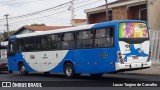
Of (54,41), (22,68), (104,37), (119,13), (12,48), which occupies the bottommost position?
(22,68)

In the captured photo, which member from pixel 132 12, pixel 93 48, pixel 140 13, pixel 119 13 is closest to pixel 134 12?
pixel 132 12

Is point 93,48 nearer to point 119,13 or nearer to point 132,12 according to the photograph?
point 132,12

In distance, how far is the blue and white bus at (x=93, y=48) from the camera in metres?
18.2

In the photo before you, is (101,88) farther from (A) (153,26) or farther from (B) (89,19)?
(B) (89,19)

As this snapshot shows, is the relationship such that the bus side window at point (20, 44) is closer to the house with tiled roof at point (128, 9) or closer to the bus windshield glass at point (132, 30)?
the bus windshield glass at point (132, 30)

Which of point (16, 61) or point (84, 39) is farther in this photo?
point (16, 61)

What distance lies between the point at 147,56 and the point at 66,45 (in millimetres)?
4744

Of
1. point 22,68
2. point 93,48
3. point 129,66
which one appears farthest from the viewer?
point 22,68

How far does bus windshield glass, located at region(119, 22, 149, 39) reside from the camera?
18281mm

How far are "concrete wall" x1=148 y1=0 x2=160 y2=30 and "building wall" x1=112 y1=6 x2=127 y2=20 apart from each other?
335 cm

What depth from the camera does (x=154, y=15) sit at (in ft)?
111

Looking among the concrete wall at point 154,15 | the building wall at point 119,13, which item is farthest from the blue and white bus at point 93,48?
the building wall at point 119,13

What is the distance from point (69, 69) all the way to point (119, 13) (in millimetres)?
17285

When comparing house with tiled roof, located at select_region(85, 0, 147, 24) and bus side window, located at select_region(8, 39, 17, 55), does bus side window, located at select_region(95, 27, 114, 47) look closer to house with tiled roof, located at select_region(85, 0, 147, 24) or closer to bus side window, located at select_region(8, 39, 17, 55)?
bus side window, located at select_region(8, 39, 17, 55)
